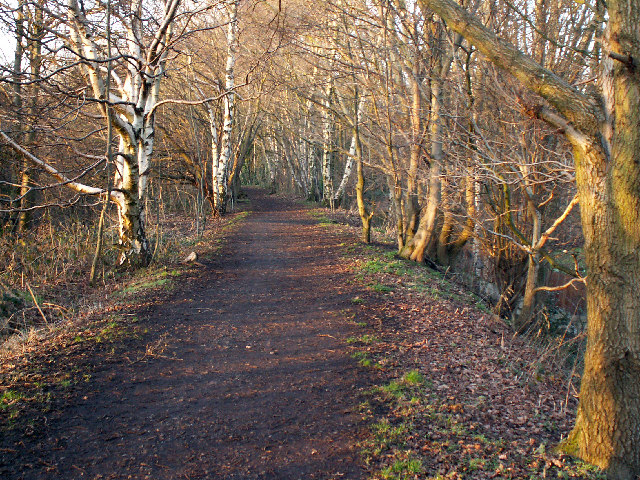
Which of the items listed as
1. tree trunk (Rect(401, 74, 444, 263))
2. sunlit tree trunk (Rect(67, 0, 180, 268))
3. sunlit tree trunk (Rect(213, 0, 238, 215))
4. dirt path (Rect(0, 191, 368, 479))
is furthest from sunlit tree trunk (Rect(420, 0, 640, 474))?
sunlit tree trunk (Rect(213, 0, 238, 215))

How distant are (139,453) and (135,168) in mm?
6655

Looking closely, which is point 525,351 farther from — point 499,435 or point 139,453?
point 139,453

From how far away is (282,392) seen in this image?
4922 mm

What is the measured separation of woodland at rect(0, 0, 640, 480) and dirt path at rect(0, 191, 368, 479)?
6.35 ft

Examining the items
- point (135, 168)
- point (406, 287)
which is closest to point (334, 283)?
point (406, 287)

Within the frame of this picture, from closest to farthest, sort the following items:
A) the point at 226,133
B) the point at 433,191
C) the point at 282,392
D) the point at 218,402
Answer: the point at 218,402 < the point at 282,392 < the point at 433,191 < the point at 226,133

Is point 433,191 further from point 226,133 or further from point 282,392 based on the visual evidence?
point 226,133

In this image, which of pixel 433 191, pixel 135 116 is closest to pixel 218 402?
pixel 135 116

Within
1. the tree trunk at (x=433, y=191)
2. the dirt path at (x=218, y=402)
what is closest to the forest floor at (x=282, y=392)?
the dirt path at (x=218, y=402)

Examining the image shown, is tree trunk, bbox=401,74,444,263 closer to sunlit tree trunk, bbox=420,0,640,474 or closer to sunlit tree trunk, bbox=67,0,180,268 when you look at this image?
sunlit tree trunk, bbox=67,0,180,268

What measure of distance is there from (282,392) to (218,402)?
25.8 inches

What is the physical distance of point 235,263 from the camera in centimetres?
1073

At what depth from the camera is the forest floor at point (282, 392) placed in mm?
3793

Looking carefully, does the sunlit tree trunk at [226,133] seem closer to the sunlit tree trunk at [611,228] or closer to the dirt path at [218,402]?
the dirt path at [218,402]
